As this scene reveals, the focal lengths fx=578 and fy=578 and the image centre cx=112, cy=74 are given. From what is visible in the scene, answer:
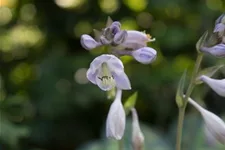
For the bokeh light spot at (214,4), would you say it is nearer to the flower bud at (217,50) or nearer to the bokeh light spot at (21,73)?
the bokeh light spot at (21,73)

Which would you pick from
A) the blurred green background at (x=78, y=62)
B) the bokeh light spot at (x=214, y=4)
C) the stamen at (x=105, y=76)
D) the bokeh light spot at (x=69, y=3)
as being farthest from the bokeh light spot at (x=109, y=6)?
the stamen at (x=105, y=76)

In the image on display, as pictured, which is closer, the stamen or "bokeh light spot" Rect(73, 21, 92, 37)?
the stamen

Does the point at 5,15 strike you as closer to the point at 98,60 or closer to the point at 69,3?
the point at 69,3

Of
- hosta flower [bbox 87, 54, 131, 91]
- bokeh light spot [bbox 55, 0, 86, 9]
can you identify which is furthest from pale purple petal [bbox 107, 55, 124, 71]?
bokeh light spot [bbox 55, 0, 86, 9]

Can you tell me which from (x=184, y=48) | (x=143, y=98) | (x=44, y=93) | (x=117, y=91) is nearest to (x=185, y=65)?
(x=184, y=48)

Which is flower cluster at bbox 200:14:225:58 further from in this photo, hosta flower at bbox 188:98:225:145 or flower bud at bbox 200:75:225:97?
hosta flower at bbox 188:98:225:145

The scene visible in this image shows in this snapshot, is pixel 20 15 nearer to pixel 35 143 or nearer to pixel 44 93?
pixel 44 93
